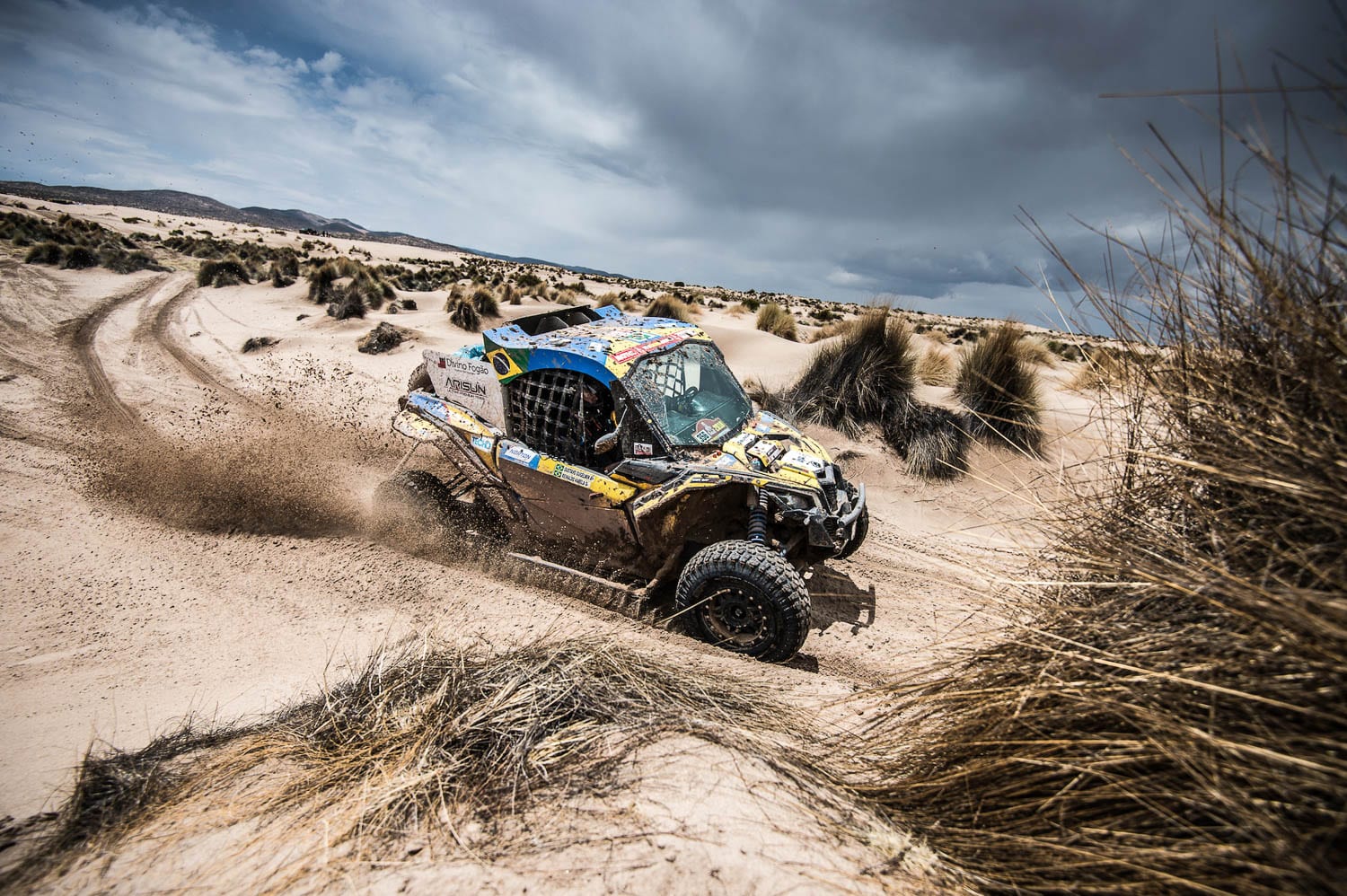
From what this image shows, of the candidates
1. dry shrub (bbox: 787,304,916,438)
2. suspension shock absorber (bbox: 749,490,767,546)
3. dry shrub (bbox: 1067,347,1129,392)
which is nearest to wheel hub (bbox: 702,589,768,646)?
suspension shock absorber (bbox: 749,490,767,546)

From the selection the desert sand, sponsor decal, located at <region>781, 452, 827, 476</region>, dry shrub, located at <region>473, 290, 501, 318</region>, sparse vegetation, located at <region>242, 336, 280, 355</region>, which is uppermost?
dry shrub, located at <region>473, 290, 501, 318</region>

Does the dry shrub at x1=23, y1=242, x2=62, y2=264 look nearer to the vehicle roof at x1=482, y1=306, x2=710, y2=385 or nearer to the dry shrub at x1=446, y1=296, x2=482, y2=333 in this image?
the dry shrub at x1=446, y1=296, x2=482, y2=333

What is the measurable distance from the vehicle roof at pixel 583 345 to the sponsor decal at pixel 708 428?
685mm

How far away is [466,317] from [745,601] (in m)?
13.2

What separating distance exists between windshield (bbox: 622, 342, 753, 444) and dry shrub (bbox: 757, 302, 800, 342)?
403 inches

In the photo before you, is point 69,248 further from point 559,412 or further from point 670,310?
point 559,412

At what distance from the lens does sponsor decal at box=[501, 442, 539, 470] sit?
177 inches

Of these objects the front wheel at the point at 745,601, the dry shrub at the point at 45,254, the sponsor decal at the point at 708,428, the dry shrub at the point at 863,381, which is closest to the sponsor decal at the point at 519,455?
the sponsor decal at the point at 708,428

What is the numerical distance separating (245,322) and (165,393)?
20.2 ft

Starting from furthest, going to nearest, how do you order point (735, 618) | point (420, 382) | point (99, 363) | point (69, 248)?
point (69, 248)
point (99, 363)
point (420, 382)
point (735, 618)

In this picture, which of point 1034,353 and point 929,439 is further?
point 1034,353

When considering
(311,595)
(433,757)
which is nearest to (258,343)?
(311,595)

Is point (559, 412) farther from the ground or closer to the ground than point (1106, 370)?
closer to the ground

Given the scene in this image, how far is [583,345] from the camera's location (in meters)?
4.42
